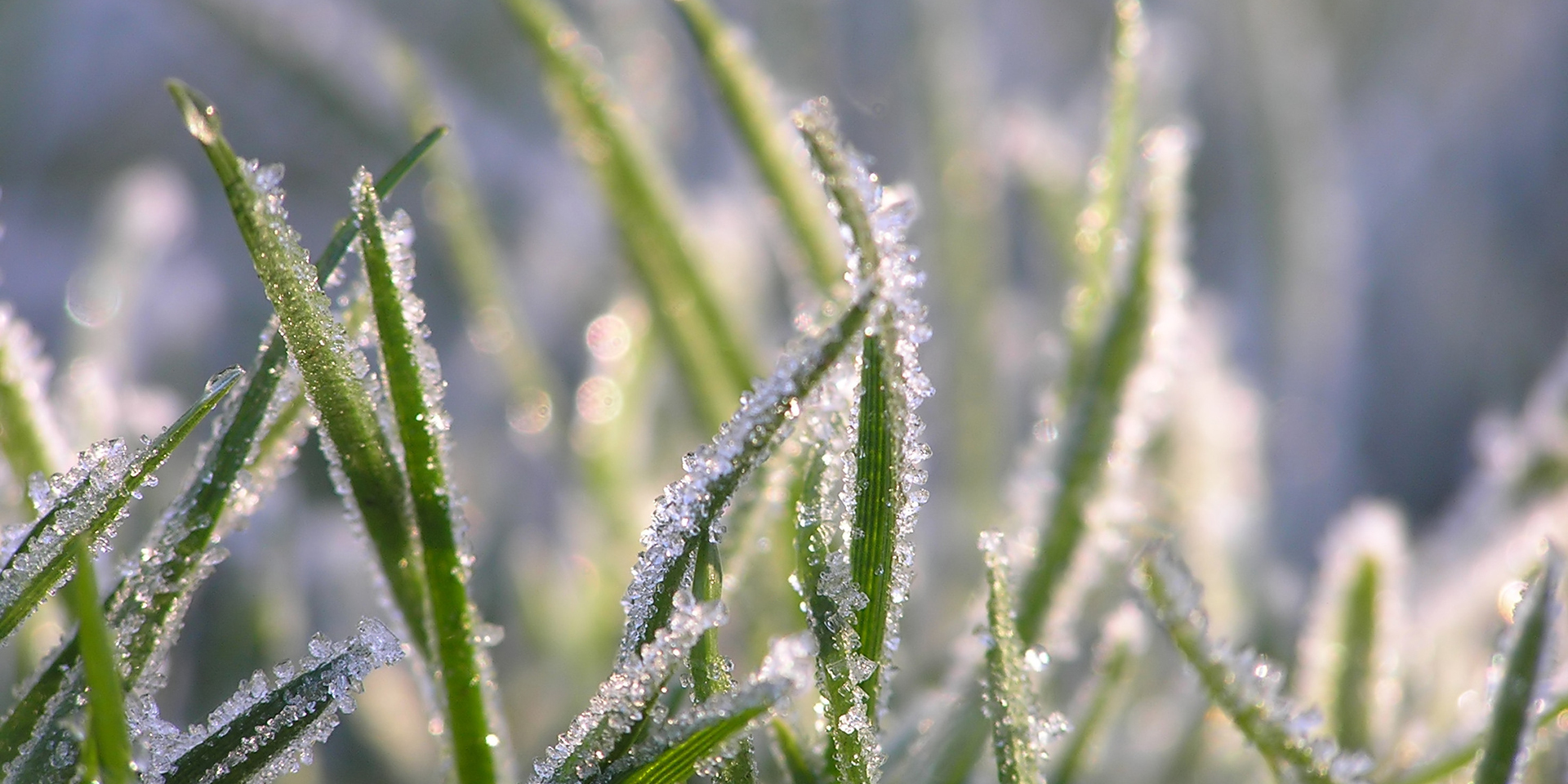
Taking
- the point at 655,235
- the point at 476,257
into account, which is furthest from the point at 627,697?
the point at 476,257

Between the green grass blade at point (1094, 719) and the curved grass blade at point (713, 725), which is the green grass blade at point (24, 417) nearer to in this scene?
the curved grass blade at point (713, 725)

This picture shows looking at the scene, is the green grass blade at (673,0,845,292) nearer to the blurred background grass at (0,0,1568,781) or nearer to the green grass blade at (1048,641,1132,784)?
the blurred background grass at (0,0,1568,781)

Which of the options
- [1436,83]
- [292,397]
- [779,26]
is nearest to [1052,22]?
[1436,83]

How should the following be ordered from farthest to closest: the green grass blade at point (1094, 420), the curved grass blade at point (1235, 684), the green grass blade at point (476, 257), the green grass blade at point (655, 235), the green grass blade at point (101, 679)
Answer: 1. the green grass blade at point (476, 257)
2. the green grass blade at point (655, 235)
3. the green grass blade at point (1094, 420)
4. the curved grass blade at point (1235, 684)
5. the green grass blade at point (101, 679)

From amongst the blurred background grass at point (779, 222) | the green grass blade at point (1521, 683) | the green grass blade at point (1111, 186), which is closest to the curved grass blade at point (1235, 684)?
the green grass blade at point (1521, 683)

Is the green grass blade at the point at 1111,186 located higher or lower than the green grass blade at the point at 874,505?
higher

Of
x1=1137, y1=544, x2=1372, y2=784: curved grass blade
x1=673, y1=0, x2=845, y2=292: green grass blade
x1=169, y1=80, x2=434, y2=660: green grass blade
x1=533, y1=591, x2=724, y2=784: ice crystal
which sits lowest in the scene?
x1=1137, y1=544, x2=1372, y2=784: curved grass blade

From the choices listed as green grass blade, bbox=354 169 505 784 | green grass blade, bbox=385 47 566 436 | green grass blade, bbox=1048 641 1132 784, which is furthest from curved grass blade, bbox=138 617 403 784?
green grass blade, bbox=385 47 566 436
